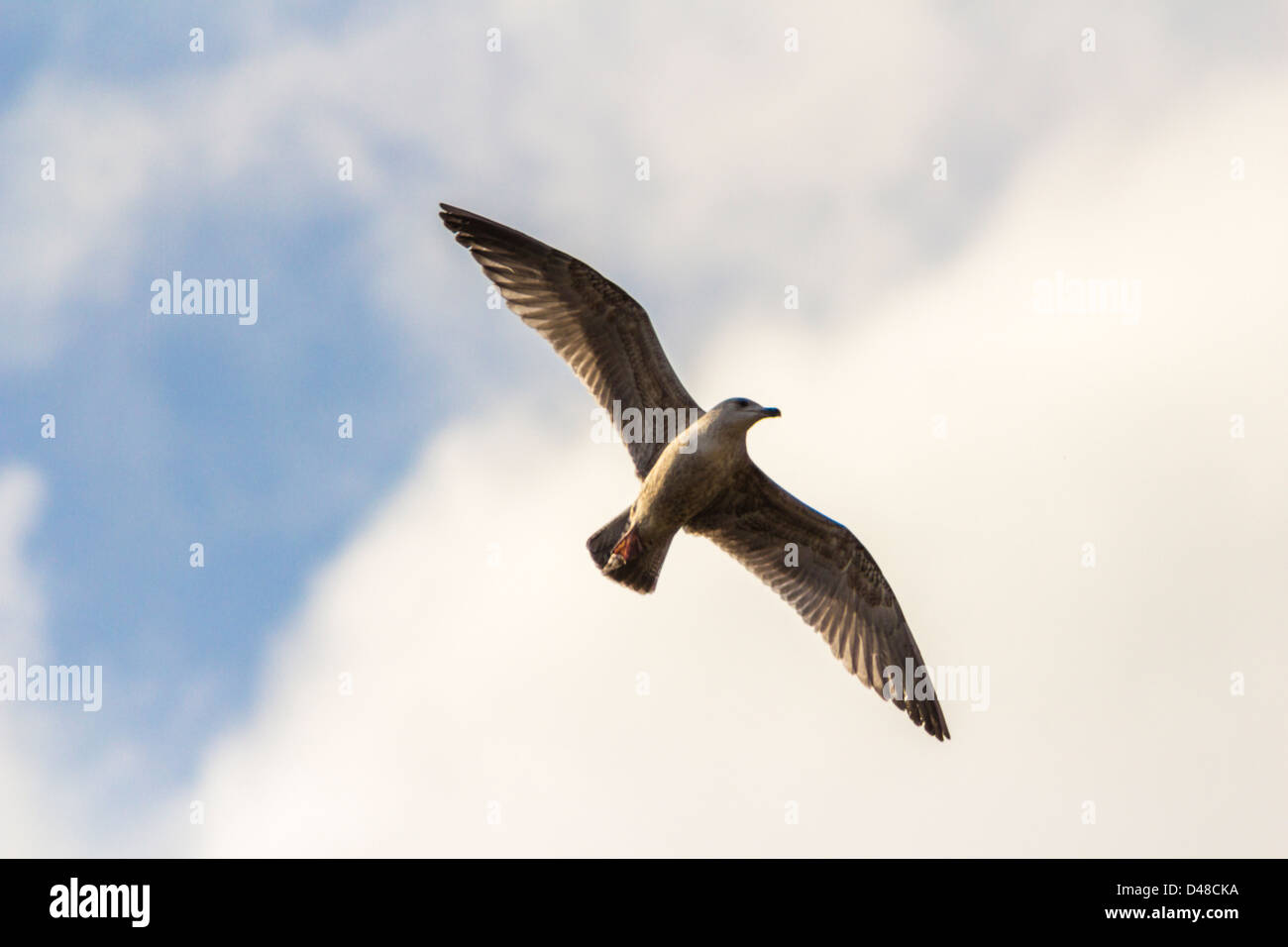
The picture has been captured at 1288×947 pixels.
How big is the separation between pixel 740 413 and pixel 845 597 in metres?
3.28

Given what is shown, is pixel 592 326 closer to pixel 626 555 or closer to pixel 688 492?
pixel 688 492

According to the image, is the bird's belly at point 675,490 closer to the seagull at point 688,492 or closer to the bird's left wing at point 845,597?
the seagull at point 688,492

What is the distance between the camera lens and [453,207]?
14562 mm

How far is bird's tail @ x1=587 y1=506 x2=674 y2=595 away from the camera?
13.8 m

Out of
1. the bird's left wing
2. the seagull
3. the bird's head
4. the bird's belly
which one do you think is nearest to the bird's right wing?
the seagull

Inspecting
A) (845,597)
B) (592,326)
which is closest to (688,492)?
(592,326)

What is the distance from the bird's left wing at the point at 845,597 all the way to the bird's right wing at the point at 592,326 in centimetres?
180

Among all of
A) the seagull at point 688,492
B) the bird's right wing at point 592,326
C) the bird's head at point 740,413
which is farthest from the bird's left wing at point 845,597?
the bird's head at point 740,413

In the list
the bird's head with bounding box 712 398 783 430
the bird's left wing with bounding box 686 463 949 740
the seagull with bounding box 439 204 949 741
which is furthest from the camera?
the bird's left wing with bounding box 686 463 949 740

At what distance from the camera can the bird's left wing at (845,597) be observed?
1525cm

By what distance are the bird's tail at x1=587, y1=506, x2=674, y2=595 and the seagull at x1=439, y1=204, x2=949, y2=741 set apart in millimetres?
13

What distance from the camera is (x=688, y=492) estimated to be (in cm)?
1365

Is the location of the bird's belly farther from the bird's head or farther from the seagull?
the bird's head
